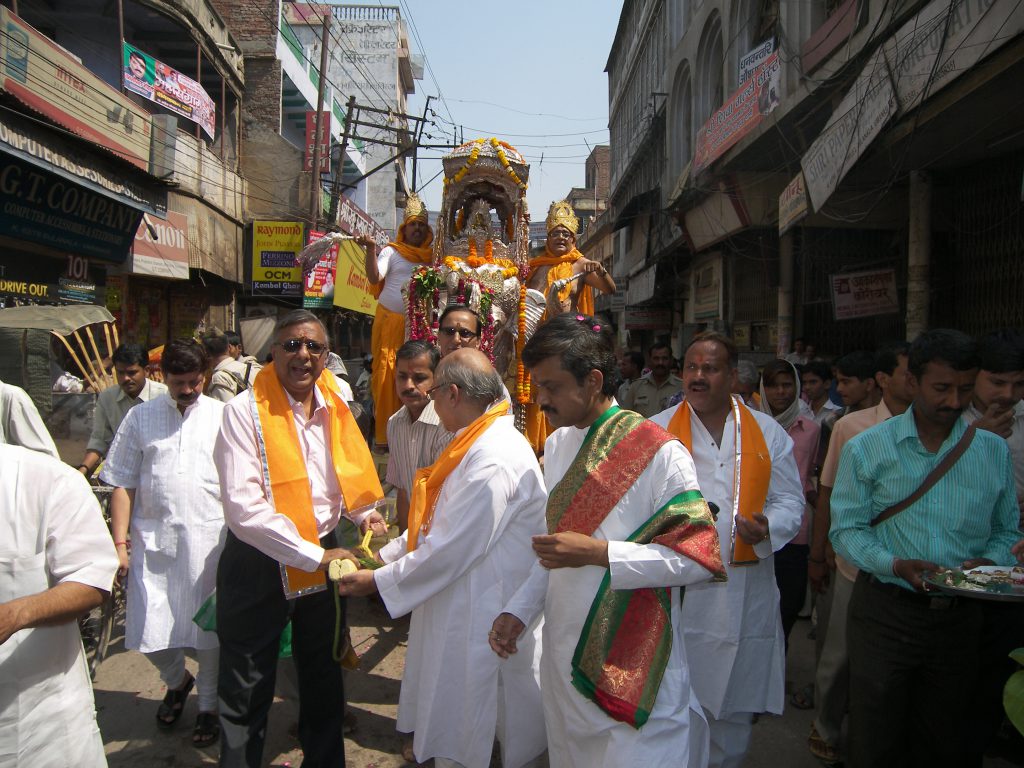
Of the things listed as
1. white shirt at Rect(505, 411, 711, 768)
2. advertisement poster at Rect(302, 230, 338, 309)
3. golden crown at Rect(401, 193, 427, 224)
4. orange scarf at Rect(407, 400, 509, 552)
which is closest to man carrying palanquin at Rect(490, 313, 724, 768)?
white shirt at Rect(505, 411, 711, 768)

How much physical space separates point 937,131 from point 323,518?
6.37m

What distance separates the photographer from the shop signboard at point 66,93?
8.29 meters

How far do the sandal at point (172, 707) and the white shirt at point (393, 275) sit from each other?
8.83ft

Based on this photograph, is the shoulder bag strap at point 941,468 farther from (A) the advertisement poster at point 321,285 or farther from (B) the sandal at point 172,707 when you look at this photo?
(A) the advertisement poster at point 321,285

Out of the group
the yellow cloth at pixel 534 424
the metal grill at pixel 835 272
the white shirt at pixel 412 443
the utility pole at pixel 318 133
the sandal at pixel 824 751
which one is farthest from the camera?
the utility pole at pixel 318 133

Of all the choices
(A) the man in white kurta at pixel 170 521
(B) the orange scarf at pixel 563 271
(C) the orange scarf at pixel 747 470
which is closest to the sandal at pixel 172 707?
(A) the man in white kurta at pixel 170 521

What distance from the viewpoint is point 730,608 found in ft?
9.31

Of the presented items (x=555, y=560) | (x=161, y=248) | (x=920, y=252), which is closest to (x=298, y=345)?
(x=555, y=560)

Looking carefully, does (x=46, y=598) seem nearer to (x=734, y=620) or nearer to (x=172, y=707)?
(x=172, y=707)

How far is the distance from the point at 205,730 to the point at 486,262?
3480mm

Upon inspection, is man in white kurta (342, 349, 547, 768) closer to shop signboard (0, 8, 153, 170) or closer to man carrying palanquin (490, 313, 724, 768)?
man carrying palanquin (490, 313, 724, 768)

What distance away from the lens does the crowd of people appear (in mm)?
2039

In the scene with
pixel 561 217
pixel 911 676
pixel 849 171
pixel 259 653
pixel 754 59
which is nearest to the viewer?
pixel 911 676

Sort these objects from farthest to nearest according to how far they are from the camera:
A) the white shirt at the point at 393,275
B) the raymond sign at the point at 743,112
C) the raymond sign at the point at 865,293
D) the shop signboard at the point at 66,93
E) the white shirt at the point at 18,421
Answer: the raymond sign at the point at 743,112 < the raymond sign at the point at 865,293 < the shop signboard at the point at 66,93 < the white shirt at the point at 393,275 < the white shirt at the point at 18,421
